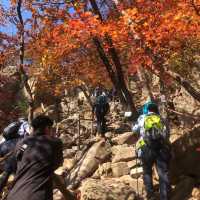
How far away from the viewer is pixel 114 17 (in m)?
14.2

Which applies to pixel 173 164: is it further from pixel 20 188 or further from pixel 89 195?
pixel 20 188

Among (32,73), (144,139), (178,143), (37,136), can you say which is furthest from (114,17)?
(32,73)

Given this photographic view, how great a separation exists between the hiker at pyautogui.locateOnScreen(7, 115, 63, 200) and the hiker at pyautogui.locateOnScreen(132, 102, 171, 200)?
381 centimetres

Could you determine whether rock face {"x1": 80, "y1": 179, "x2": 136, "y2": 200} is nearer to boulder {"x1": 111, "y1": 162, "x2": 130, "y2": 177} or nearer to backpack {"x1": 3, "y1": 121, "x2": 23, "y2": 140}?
backpack {"x1": 3, "y1": 121, "x2": 23, "y2": 140}

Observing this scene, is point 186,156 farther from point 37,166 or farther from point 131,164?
point 37,166

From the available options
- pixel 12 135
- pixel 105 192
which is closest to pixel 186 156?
pixel 105 192

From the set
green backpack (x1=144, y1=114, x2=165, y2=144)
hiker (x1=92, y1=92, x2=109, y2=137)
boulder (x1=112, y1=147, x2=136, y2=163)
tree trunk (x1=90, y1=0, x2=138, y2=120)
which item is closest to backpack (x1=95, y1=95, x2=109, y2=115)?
hiker (x1=92, y1=92, x2=109, y2=137)

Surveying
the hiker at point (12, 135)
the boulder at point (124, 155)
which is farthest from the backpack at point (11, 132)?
the boulder at point (124, 155)

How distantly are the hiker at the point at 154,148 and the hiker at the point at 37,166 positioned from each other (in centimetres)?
381

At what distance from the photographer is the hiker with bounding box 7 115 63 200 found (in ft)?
13.1

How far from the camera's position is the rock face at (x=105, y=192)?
7.90 meters

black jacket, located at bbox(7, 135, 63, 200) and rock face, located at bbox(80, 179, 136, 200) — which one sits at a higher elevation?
black jacket, located at bbox(7, 135, 63, 200)

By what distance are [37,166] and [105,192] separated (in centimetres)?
413

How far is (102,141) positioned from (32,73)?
13800 mm
